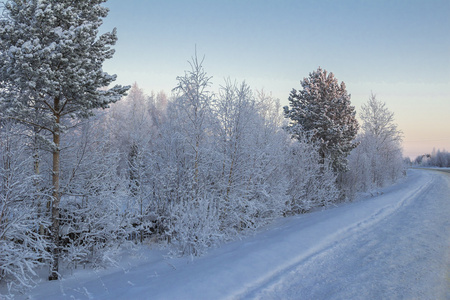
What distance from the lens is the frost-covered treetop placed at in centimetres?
718

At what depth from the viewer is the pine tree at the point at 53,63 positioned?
7215 millimetres

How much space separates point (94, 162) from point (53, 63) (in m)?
3.83

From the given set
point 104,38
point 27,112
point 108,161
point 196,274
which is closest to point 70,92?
point 27,112

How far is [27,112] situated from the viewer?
26.0 feet

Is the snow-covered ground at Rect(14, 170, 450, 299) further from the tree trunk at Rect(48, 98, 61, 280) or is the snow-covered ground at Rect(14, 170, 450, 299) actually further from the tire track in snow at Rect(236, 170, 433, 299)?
the tree trunk at Rect(48, 98, 61, 280)

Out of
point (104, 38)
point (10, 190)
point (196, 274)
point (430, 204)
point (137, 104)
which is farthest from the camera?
point (137, 104)

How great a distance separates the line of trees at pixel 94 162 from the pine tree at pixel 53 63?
0.11 ft

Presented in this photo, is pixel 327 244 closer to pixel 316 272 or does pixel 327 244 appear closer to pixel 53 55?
pixel 316 272

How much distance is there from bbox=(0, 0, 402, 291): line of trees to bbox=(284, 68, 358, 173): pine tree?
4.38 metres

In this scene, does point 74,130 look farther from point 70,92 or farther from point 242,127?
point 242,127

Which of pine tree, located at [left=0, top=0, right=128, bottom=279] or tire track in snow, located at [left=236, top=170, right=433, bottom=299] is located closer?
tire track in snow, located at [left=236, top=170, right=433, bottom=299]

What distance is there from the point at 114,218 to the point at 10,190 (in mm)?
3863

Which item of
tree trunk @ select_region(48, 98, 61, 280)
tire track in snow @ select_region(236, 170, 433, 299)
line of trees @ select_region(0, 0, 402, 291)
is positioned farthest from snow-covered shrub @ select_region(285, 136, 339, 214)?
tree trunk @ select_region(48, 98, 61, 280)

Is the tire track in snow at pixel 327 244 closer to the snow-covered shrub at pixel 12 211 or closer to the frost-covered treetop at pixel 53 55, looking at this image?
the snow-covered shrub at pixel 12 211
